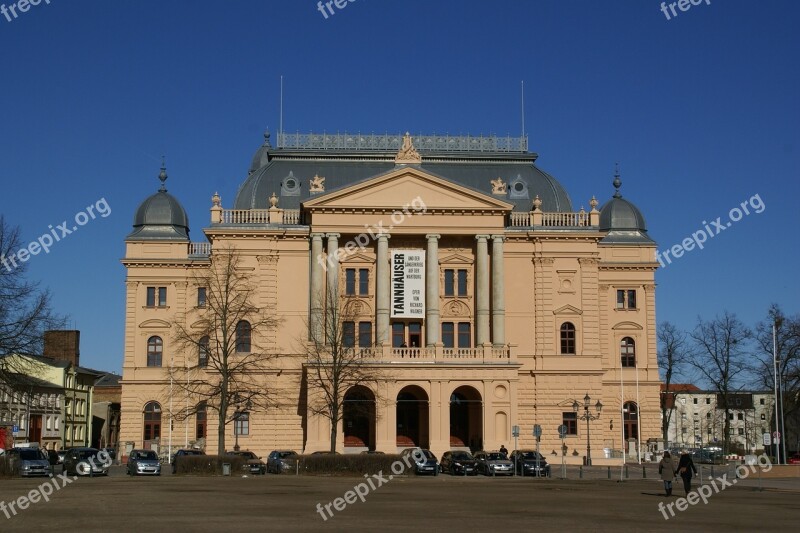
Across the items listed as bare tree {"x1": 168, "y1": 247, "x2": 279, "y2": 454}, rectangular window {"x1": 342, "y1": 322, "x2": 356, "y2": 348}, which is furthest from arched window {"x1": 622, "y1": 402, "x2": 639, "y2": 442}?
bare tree {"x1": 168, "y1": 247, "x2": 279, "y2": 454}

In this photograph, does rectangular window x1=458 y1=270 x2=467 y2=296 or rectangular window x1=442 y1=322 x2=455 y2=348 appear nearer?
rectangular window x1=442 y1=322 x2=455 y2=348

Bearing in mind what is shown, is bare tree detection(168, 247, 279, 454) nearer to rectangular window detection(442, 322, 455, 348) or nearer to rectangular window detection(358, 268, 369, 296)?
rectangular window detection(358, 268, 369, 296)

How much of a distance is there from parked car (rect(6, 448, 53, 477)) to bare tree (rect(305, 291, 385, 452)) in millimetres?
18943

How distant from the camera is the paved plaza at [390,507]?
28.4m

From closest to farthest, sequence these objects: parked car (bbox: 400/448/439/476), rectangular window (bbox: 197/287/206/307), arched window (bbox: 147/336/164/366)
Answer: parked car (bbox: 400/448/439/476) < arched window (bbox: 147/336/164/366) < rectangular window (bbox: 197/287/206/307)

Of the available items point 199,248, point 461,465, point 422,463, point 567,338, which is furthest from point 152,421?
point 567,338

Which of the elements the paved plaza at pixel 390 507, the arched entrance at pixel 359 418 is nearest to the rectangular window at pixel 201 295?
the arched entrance at pixel 359 418

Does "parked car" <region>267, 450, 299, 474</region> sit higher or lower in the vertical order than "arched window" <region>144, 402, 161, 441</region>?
lower

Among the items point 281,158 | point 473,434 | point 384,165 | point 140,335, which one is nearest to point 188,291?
point 140,335

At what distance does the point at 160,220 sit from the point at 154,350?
33.4 ft

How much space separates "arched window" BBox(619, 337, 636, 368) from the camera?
86812mm

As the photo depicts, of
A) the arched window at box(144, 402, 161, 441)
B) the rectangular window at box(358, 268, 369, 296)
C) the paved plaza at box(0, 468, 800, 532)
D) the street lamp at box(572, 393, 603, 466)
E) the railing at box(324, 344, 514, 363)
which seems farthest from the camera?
the arched window at box(144, 402, 161, 441)
